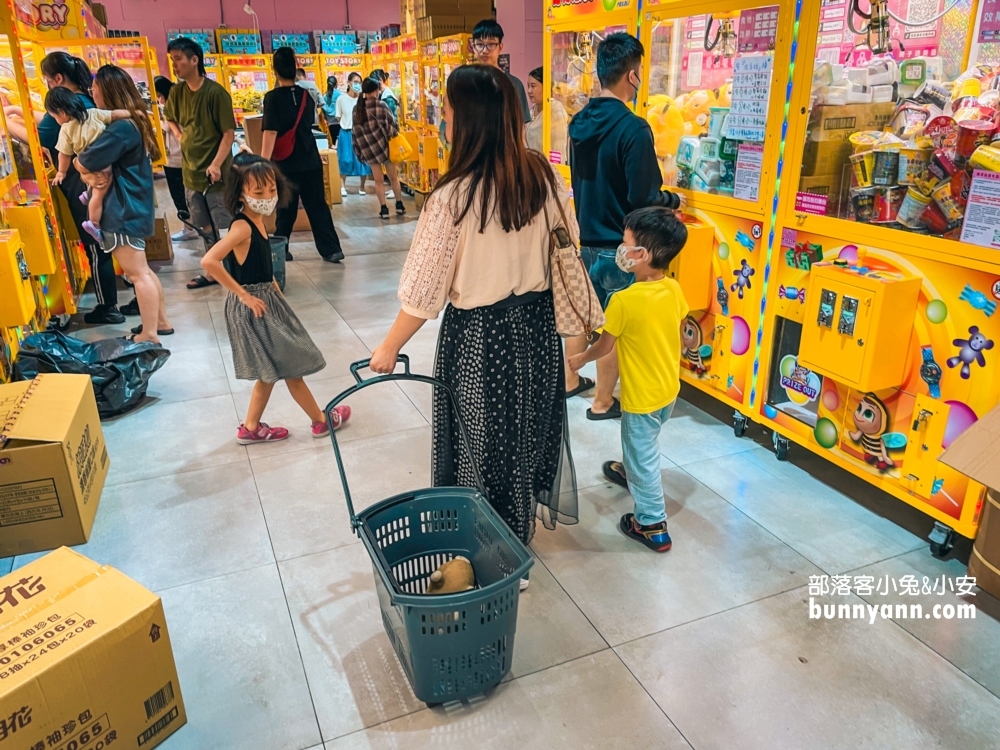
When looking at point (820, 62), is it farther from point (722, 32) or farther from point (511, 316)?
point (511, 316)

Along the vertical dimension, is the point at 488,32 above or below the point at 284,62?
above

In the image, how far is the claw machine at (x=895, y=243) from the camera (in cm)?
248

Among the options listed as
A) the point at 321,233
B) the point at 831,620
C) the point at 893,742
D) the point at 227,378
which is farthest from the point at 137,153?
the point at 893,742

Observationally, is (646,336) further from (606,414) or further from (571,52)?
(571,52)

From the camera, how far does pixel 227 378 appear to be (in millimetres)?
4324

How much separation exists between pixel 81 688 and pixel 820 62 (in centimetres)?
312

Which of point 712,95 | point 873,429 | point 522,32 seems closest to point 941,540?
point 873,429

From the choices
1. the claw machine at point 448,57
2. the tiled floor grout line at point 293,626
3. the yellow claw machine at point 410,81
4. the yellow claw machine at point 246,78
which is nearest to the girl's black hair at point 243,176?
the tiled floor grout line at point 293,626

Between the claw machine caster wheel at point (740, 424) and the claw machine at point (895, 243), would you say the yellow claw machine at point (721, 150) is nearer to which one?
the claw machine caster wheel at point (740, 424)

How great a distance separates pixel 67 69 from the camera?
4652 mm

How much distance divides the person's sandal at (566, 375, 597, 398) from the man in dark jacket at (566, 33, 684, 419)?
45 cm

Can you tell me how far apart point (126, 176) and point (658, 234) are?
3454mm

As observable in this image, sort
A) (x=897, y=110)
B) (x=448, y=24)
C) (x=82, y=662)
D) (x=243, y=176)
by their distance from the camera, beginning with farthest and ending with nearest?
(x=448, y=24), (x=243, y=176), (x=897, y=110), (x=82, y=662)

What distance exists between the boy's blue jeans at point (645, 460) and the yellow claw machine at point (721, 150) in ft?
3.34
